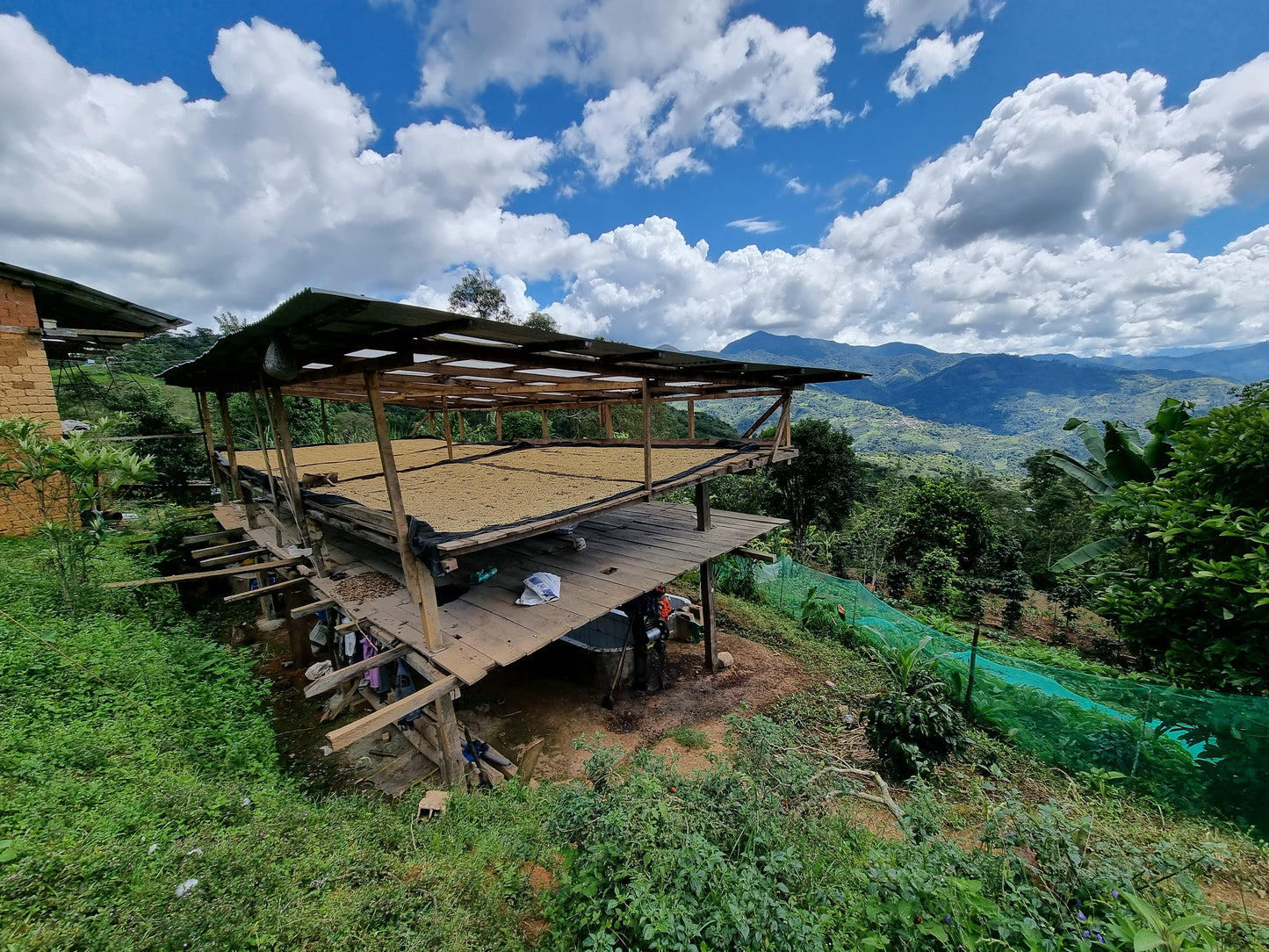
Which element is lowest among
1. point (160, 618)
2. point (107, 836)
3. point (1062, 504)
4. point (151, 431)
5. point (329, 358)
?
point (1062, 504)

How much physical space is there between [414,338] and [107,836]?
2809 millimetres

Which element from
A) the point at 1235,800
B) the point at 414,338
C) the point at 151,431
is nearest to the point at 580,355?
the point at 414,338

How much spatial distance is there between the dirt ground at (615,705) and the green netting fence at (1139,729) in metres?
2.40

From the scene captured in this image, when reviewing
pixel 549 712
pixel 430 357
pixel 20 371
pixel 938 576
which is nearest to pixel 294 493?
pixel 430 357

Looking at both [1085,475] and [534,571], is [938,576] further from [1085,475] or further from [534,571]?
[534,571]

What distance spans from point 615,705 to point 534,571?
91.9 inches

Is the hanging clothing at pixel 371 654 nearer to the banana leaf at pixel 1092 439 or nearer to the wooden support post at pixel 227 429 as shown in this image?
the wooden support post at pixel 227 429

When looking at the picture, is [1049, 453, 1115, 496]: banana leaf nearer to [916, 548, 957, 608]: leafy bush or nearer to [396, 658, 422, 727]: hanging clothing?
[916, 548, 957, 608]: leafy bush

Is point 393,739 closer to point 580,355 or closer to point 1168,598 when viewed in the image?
point 580,355

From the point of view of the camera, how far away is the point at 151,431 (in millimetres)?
10477

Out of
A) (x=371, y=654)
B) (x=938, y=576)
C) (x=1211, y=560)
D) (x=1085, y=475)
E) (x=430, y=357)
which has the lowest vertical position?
(x=938, y=576)

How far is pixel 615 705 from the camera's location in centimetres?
611

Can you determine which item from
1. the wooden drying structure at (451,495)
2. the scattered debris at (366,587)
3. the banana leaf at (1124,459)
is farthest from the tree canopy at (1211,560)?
the scattered debris at (366,587)

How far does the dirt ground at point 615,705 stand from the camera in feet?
17.7
